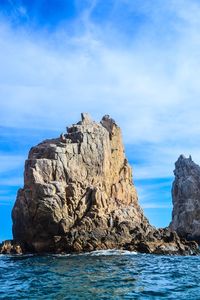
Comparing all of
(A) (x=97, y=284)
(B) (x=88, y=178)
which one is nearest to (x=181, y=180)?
(B) (x=88, y=178)

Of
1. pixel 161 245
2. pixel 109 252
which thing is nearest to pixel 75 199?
pixel 109 252

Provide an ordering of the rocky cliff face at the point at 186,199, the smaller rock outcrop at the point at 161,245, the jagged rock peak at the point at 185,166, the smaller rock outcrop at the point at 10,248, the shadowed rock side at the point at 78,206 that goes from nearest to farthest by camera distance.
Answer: the smaller rock outcrop at the point at 161,245
the shadowed rock side at the point at 78,206
the smaller rock outcrop at the point at 10,248
the rocky cliff face at the point at 186,199
the jagged rock peak at the point at 185,166

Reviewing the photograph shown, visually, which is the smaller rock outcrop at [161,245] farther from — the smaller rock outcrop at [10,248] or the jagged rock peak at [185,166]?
the jagged rock peak at [185,166]

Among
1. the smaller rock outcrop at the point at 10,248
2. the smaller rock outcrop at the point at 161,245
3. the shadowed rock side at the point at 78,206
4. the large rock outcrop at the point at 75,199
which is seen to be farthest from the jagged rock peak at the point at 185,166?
the smaller rock outcrop at the point at 10,248

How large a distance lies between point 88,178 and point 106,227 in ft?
43.6

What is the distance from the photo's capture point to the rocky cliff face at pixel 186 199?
148 meters

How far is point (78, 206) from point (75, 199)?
4.50ft

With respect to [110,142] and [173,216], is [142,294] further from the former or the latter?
[173,216]

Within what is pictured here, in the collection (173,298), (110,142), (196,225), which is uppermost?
(110,142)

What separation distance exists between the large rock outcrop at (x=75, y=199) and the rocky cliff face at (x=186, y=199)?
54333 mm

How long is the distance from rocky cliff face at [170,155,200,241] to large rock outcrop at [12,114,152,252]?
54333mm

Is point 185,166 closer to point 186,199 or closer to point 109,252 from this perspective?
point 186,199

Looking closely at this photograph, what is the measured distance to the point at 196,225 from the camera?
146375 millimetres

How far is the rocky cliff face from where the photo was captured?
148 meters
